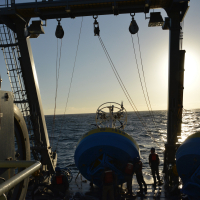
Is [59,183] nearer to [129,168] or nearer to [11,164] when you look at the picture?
[129,168]

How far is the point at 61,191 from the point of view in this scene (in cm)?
805

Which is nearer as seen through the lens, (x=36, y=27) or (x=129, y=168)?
(x=129, y=168)

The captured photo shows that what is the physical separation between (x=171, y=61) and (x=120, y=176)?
634 centimetres

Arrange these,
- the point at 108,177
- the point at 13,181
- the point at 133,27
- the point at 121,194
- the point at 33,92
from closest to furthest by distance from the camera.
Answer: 1. the point at 13,181
2. the point at 108,177
3. the point at 121,194
4. the point at 133,27
5. the point at 33,92

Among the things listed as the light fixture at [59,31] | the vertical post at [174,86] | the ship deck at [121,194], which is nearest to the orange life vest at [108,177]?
the ship deck at [121,194]

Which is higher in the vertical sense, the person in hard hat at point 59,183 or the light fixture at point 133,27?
the light fixture at point 133,27

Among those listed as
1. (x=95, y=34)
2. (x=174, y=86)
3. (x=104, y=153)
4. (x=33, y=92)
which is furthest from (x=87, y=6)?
(x=104, y=153)

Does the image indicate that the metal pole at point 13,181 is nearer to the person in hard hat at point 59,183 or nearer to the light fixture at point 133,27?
the person in hard hat at point 59,183

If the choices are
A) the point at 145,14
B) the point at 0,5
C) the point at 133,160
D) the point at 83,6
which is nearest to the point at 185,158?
the point at 133,160

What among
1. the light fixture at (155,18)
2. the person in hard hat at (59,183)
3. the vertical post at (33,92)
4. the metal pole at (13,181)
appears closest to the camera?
the metal pole at (13,181)

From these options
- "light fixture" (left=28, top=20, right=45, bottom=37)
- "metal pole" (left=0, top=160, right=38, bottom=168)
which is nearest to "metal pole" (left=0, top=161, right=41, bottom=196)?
"metal pole" (left=0, top=160, right=38, bottom=168)

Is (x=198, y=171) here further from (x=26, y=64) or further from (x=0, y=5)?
(x=0, y=5)

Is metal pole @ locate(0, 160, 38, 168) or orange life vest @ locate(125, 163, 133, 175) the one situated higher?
metal pole @ locate(0, 160, 38, 168)

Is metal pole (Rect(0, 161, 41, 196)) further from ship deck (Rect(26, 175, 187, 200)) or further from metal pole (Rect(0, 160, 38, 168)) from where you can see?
ship deck (Rect(26, 175, 187, 200))
